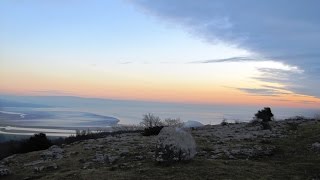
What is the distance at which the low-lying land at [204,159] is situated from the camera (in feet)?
74.7

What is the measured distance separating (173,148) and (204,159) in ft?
7.74

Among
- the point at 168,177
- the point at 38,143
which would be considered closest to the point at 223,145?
the point at 168,177

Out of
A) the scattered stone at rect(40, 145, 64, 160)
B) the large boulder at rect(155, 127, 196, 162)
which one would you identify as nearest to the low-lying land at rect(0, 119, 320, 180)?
the scattered stone at rect(40, 145, 64, 160)

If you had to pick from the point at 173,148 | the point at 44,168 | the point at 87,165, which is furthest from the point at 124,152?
the point at 173,148

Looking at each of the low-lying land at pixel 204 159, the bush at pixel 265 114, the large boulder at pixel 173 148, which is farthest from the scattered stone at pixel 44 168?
the bush at pixel 265 114

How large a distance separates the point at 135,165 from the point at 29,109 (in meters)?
166

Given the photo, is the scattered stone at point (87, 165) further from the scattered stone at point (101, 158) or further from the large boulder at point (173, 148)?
the large boulder at point (173, 148)

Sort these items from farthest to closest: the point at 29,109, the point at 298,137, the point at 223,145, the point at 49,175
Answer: the point at 29,109 → the point at 298,137 → the point at 223,145 → the point at 49,175

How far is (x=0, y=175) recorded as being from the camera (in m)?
27.7

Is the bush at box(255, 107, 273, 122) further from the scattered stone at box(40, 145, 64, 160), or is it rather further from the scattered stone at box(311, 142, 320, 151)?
the scattered stone at box(40, 145, 64, 160)

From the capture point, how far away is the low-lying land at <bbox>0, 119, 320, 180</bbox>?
22.8 m

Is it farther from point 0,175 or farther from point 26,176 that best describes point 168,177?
point 0,175

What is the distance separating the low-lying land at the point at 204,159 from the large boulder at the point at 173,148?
0.53 meters

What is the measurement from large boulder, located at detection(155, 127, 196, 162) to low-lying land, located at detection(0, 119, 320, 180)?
1.74ft
